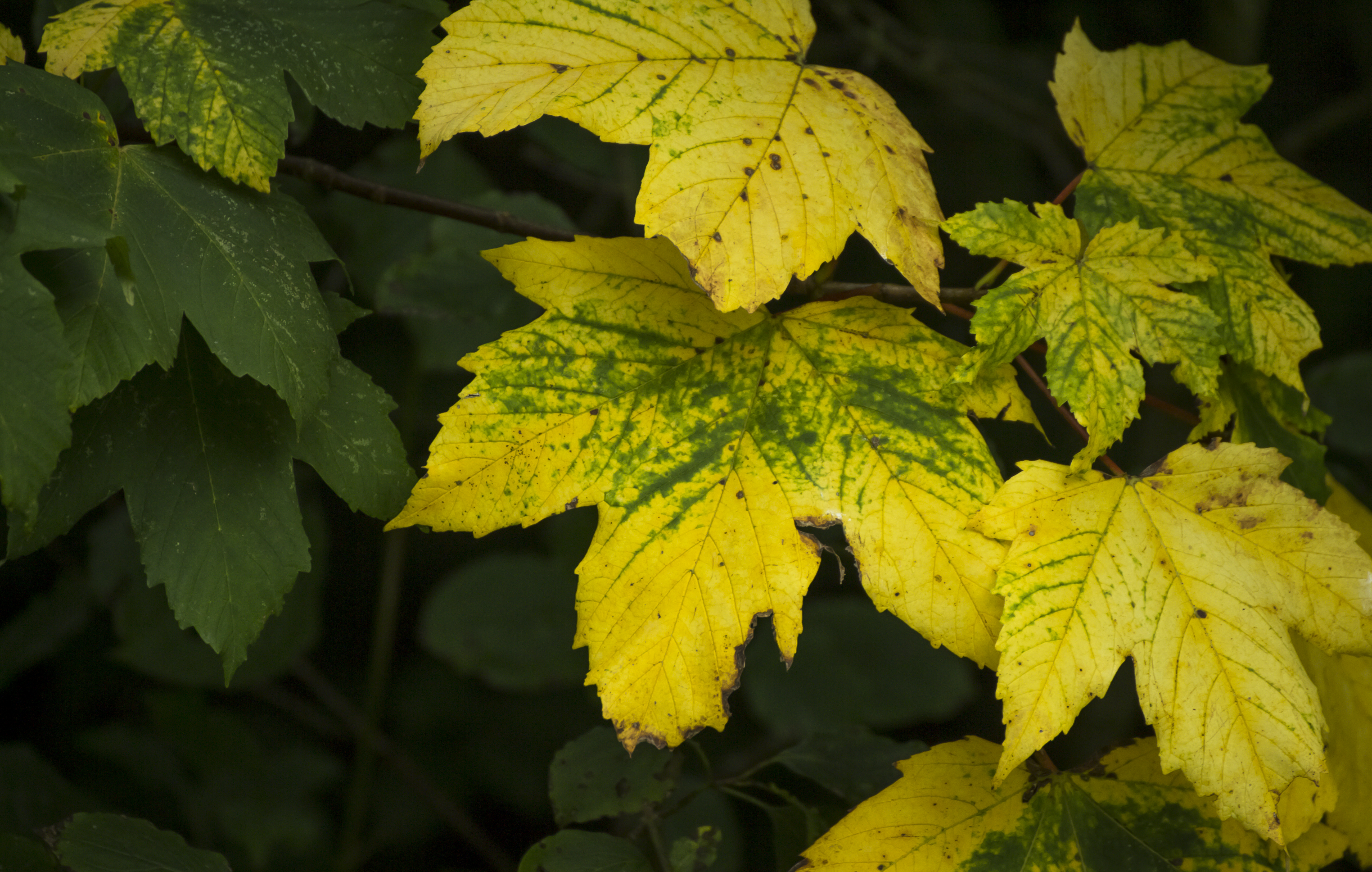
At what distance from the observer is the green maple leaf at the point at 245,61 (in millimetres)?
669

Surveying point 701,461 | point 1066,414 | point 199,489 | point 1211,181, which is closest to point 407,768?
point 199,489

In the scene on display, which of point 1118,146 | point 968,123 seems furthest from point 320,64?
point 968,123

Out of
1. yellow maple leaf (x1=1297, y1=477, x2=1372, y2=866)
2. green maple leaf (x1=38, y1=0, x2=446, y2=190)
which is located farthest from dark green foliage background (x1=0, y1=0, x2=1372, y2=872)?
yellow maple leaf (x1=1297, y1=477, x2=1372, y2=866)

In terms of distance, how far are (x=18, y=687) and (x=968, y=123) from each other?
7.86 ft

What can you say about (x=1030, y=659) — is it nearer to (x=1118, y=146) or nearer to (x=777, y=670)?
(x=1118, y=146)

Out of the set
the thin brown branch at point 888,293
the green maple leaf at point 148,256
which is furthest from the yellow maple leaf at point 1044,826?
the green maple leaf at point 148,256

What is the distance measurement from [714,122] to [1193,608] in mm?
→ 513

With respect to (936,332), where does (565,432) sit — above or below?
below

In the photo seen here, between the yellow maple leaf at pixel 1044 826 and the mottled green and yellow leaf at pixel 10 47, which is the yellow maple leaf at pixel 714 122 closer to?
the mottled green and yellow leaf at pixel 10 47

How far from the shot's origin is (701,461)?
0.69m

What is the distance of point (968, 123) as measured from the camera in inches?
86.3

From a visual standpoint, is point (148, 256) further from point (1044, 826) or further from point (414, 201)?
point (1044, 826)

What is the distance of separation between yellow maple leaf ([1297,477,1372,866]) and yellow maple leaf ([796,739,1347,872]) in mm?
25

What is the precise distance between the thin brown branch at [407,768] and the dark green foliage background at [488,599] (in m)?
0.04
